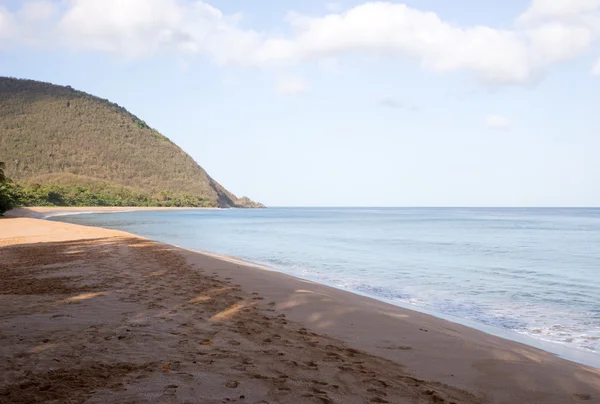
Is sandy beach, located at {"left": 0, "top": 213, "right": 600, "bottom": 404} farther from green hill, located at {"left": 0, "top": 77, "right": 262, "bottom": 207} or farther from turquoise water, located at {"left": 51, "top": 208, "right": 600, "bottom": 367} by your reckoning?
green hill, located at {"left": 0, "top": 77, "right": 262, "bottom": 207}

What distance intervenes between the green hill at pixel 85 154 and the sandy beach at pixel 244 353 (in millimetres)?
102295

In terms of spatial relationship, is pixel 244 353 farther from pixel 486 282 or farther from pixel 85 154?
pixel 85 154

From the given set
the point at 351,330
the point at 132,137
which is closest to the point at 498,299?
the point at 351,330

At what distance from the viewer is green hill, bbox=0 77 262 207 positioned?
122938 millimetres

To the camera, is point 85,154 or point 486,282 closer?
point 486,282

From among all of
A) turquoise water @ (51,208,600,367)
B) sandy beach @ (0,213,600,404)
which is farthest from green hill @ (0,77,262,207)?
sandy beach @ (0,213,600,404)

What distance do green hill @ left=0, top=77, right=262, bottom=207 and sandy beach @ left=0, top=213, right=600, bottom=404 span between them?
102 m

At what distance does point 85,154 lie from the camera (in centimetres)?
14312

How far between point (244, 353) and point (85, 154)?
504 ft

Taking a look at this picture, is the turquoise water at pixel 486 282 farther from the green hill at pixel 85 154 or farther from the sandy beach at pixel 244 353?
the green hill at pixel 85 154

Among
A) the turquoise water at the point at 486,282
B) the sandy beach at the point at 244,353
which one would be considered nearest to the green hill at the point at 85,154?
the turquoise water at the point at 486,282

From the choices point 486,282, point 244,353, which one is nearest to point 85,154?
point 486,282

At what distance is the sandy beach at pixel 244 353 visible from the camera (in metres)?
4.10

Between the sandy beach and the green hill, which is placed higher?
the green hill
